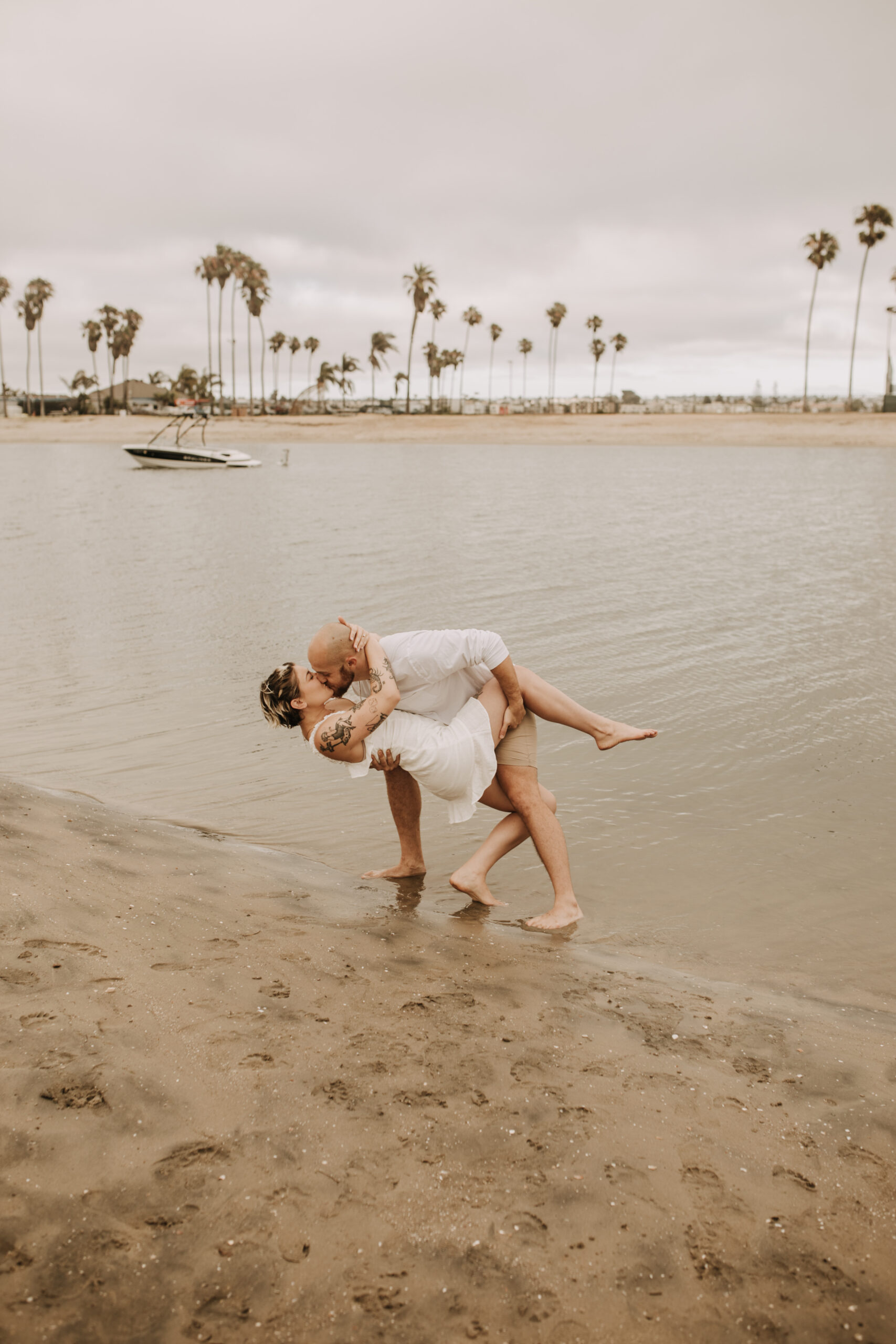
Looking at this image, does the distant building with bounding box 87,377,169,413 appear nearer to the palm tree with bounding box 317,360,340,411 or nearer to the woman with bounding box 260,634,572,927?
the palm tree with bounding box 317,360,340,411

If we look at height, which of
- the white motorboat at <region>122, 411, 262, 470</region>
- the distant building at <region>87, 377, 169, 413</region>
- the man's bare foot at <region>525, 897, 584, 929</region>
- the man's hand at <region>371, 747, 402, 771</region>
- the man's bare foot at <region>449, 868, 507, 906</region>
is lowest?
the man's bare foot at <region>525, 897, 584, 929</region>

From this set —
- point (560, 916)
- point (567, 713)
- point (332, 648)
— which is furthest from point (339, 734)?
point (560, 916)

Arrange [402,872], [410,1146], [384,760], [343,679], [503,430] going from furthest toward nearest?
[503,430] → [402,872] → [384,760] → [343,679] → [410,1146]

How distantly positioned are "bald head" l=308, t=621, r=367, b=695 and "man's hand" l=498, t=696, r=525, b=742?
2.28ft

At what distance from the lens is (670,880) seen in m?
5.04

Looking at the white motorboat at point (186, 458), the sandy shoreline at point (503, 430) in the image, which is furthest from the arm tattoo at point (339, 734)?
the sandy shoreline at point (503, 430)

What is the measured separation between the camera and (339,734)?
13.6ft

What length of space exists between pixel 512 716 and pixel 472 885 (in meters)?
0.86

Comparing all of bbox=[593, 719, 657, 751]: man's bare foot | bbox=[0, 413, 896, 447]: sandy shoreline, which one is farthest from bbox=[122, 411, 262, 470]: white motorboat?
bbox=[593, 719, 657, 751]: man's bare foot

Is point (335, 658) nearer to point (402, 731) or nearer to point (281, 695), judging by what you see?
point (281, 695)

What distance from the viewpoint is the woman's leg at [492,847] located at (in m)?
4.60

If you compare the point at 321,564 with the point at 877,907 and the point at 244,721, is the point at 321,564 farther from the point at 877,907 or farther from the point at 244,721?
the point at 877,907

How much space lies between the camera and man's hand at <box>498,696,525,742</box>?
174 inches

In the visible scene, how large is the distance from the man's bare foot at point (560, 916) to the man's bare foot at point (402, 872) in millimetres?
690
